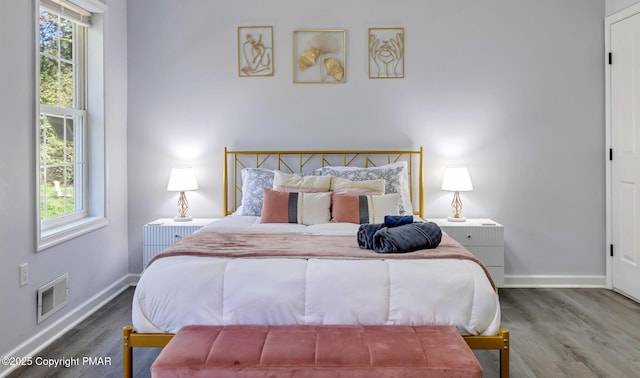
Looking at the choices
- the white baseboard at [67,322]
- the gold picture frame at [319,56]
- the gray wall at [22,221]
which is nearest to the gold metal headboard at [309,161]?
the gold picture frame at [319,56]

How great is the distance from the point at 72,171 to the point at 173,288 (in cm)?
195

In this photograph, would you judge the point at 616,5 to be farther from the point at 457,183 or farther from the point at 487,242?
the point at 487,242

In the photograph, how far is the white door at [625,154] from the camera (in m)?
3.96

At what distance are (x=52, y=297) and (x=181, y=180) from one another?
4.75 ft

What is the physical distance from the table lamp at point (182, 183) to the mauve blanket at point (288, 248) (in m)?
1.19

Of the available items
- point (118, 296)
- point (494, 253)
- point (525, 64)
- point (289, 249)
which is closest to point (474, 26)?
point (525, 64)

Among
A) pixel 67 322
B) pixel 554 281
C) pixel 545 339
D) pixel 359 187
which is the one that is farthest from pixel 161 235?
pixel 554 281

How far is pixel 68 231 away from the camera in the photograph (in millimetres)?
3430

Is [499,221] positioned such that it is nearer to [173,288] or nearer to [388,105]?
[388,105]

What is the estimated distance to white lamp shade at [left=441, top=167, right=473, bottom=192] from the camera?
13.8 ft

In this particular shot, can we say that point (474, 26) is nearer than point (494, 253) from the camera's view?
No

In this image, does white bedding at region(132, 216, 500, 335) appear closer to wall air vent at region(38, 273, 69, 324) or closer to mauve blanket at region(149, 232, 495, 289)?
mauve blanket at region(149, 232, 495, 289)

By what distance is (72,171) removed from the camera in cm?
379

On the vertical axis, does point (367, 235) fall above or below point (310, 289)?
above
